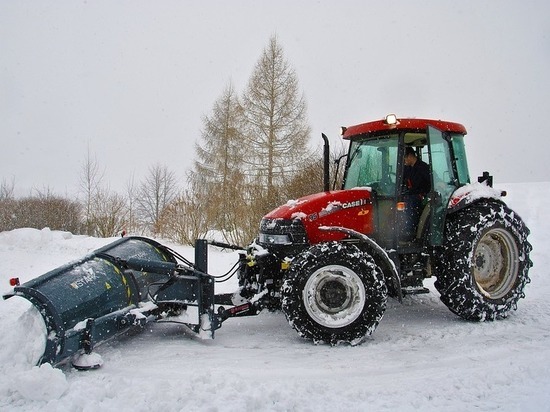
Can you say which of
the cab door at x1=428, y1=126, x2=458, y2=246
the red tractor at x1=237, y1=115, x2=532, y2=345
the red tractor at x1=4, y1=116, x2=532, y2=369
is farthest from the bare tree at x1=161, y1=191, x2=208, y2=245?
the cab door at x1=428, y1=126, x2=458, y2=246

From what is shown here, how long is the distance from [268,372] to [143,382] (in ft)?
3.23

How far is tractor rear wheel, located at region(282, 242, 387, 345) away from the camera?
15.1 feet

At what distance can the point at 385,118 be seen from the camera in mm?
5301

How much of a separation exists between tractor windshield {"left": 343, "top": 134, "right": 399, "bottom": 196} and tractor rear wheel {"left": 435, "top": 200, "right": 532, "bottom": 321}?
0.89m

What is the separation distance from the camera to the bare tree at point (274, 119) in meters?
20.1

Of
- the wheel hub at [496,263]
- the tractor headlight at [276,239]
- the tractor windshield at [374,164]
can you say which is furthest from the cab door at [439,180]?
the tractor headlight at [276,239]

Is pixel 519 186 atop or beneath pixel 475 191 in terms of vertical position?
atop

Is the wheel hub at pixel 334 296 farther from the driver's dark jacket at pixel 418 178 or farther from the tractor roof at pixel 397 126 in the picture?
the tractor roof at pixel 397 126

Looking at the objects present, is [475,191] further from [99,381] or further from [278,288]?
[99,381]

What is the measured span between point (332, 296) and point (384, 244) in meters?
0.96

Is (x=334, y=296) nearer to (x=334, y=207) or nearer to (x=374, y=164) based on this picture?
(x=334, y=207)

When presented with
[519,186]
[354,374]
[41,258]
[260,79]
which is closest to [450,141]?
[354,374]

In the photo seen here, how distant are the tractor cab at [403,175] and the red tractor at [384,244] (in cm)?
1

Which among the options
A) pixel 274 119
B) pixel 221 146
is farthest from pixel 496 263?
pixel 221 146
